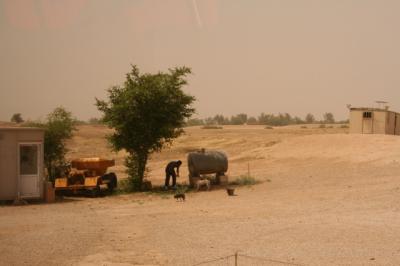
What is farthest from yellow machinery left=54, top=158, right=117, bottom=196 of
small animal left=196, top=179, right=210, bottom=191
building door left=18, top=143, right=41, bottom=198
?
small animal left=196, top=179, right=210, bottom=191

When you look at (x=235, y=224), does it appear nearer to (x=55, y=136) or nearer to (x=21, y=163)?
(x=21, y=163)

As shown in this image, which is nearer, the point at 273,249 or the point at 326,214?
the point at 273,249

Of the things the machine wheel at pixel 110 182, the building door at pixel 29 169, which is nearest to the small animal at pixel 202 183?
the machine wheel at pixel 110 182

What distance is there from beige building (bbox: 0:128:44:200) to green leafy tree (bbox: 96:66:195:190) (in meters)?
4.60

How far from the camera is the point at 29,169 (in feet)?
69.3

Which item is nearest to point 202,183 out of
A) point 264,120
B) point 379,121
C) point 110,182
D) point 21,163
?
point 110,182

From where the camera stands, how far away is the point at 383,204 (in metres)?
16.6

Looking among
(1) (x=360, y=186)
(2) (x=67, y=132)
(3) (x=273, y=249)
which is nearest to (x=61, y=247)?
(3) (x=273, y=249)

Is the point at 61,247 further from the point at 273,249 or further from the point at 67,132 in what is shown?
the point at 67,132

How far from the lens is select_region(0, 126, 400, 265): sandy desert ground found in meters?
10.8

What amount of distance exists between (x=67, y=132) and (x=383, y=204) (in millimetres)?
17075

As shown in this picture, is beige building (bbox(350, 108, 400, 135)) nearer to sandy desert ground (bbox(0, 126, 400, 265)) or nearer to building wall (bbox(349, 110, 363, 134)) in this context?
building wall (bbox(349, 110, 363, 134))

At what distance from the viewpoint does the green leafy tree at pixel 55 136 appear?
89.8ft

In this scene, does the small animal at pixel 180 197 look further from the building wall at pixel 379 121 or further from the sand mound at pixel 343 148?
the building wall at pixel 379 121
